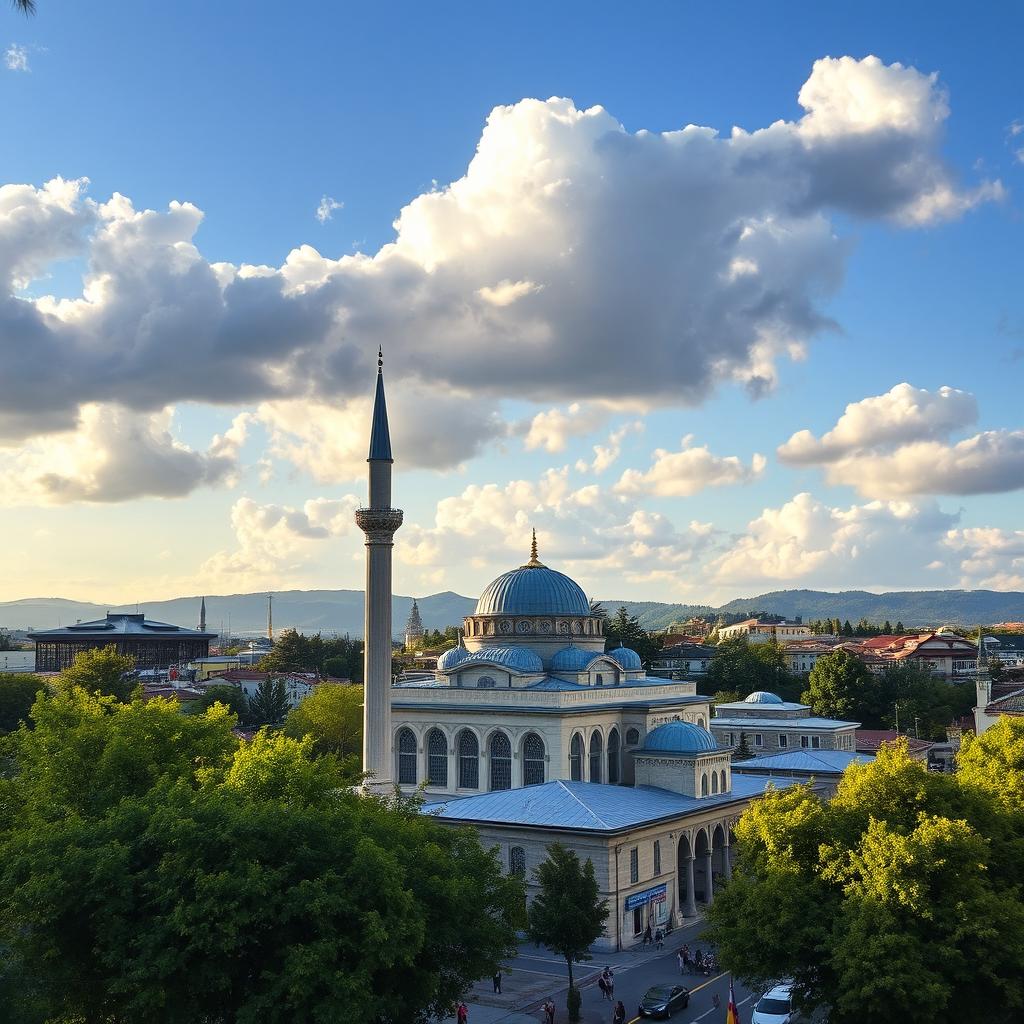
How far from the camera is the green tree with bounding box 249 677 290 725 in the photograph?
91.0 metres

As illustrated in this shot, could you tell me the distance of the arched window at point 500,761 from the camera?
2101 inches

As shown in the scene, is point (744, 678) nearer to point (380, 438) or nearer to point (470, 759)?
point (470, 759)

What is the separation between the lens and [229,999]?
77.4 ft

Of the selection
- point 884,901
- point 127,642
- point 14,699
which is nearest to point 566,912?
point 884,901

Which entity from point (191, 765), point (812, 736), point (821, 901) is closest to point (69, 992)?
point (191, 765)

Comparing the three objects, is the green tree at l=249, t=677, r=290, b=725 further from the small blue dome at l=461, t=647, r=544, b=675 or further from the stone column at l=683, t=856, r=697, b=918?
the stone column at l=683, t=856, r=697, b=918

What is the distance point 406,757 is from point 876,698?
49.7 meters

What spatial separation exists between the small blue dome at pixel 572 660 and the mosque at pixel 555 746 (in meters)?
0.08

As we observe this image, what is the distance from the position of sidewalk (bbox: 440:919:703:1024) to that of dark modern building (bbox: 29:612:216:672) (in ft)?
360

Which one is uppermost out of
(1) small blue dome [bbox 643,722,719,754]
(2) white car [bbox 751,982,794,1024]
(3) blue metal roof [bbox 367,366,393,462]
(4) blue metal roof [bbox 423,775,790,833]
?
(3) blue metal roof [bbox 367,366,393,462]

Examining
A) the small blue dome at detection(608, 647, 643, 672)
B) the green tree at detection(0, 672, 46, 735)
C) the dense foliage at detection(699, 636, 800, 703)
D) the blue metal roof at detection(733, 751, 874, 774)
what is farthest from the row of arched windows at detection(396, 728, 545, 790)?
the dense foliage at detection(699, 636, 800, 703)

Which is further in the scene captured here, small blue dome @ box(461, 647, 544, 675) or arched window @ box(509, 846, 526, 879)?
small blue dome @ box(461, 647, 544, 675)

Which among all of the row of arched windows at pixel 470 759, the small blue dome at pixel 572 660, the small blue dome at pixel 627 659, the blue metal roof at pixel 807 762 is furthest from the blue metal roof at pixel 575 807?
the small blue dome at pixel 627 659

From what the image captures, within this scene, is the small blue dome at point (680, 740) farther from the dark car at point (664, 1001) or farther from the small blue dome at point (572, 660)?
the dark car at point (664, 1001)
